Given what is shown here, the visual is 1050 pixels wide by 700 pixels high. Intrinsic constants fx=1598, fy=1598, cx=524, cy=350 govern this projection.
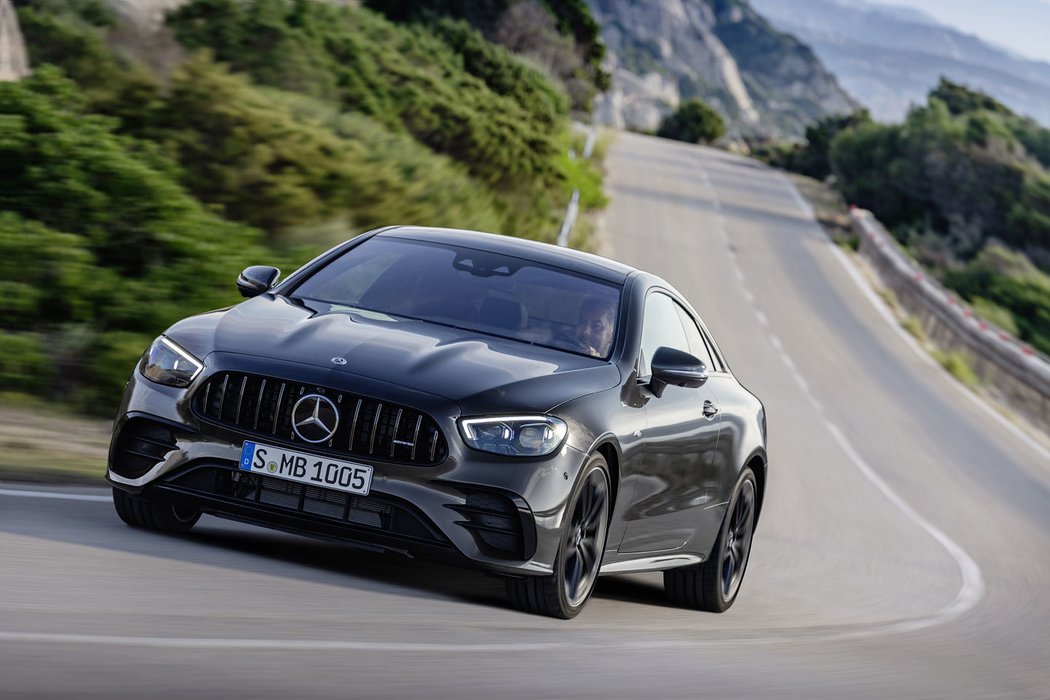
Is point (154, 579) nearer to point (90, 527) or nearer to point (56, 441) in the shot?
point (90, 527)

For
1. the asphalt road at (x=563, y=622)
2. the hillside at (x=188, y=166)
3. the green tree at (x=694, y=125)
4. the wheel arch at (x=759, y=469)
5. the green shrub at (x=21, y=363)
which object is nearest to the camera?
the asphalt road at (x=563, y=622)

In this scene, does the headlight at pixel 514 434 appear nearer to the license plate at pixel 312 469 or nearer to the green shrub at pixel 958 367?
the license plate at pixel 312 469

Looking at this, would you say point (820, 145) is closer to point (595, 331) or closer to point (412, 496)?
point (595, 331)

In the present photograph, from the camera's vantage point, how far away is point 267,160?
575 inches

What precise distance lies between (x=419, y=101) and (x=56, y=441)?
15940 millimetres

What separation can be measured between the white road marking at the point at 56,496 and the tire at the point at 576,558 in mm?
2207

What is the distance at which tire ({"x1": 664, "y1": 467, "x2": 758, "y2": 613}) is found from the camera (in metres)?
8.20

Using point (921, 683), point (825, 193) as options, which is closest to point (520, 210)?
point (921, 683)

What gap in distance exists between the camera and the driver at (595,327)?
6.95 m

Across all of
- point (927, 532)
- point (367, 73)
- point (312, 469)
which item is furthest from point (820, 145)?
point (312, 469)

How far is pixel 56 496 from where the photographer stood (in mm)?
7305

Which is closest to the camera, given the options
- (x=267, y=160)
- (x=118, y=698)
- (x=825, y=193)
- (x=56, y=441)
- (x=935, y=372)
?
(x=118, y=698)

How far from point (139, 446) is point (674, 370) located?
2245mm

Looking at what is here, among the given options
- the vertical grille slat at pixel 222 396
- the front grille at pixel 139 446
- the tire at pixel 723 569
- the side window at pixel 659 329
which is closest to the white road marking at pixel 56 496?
the front grille at pixel 139 446
